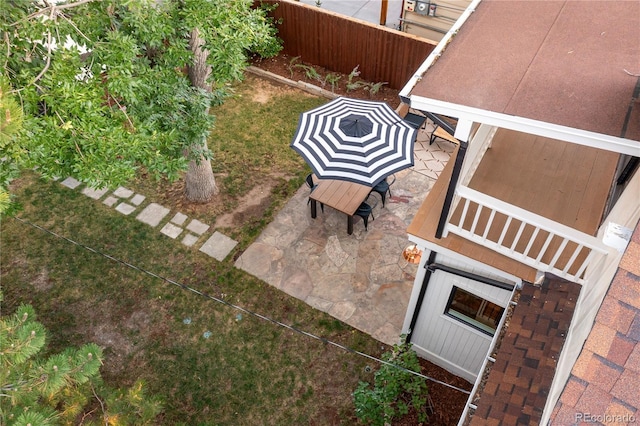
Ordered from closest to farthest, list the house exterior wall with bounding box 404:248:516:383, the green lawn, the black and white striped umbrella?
the house exterior wall with bounding box 404:248:516:383, the green lawn, the black and white striped umbrella

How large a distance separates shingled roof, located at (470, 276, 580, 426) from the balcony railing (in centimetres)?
25

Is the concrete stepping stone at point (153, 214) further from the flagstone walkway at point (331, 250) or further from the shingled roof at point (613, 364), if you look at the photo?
the shingled roof at point (613, 364)

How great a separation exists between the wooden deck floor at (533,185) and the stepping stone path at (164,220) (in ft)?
15.9

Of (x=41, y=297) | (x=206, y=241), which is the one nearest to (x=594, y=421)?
(x=206, y=241)

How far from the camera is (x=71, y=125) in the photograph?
4926mm

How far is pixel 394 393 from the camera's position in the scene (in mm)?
6742

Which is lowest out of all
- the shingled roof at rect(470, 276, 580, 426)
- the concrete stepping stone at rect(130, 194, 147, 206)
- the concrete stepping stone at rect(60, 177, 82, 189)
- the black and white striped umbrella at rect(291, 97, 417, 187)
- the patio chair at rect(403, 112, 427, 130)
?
the concrete stepping stone at rect(130, 194, 147, 206)

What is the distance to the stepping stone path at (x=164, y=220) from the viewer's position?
9383 millimetres

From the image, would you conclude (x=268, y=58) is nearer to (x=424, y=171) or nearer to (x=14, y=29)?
(x=424, y=171)

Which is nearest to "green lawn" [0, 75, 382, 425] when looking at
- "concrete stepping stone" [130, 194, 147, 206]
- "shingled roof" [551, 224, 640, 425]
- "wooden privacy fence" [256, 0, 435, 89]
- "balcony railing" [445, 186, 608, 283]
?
"concrete stepping stone" [130, 194, 147, 206]

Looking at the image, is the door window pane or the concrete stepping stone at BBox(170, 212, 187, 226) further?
the concrete stepping stone at BBox(170, 212, 187, 226)

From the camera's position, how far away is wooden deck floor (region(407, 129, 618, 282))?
5.75m
